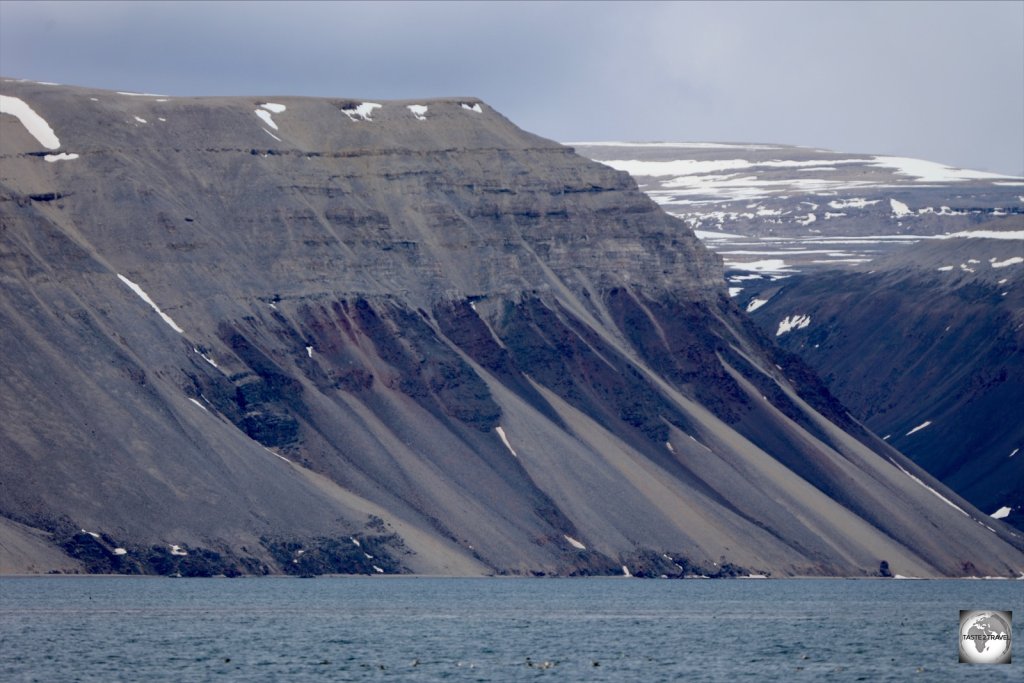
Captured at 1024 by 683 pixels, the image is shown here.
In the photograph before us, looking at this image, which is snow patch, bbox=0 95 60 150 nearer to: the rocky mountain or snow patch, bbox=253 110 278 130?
the rocky mountain

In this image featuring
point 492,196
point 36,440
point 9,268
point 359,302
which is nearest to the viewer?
point 36,440

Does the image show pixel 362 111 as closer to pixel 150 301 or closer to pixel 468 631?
pixel 150 301

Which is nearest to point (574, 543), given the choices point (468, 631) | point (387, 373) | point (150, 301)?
point (387, 373)

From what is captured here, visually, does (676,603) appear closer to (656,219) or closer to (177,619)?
(177,619)

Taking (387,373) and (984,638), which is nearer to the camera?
(984,638)

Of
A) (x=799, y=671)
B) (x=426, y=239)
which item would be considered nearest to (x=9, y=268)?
(x=426, y=239)

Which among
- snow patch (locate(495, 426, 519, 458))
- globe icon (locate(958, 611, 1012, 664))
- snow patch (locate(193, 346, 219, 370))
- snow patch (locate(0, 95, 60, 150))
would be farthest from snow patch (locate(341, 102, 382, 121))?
globe icon (locate(958, 611, 1012, 664))
